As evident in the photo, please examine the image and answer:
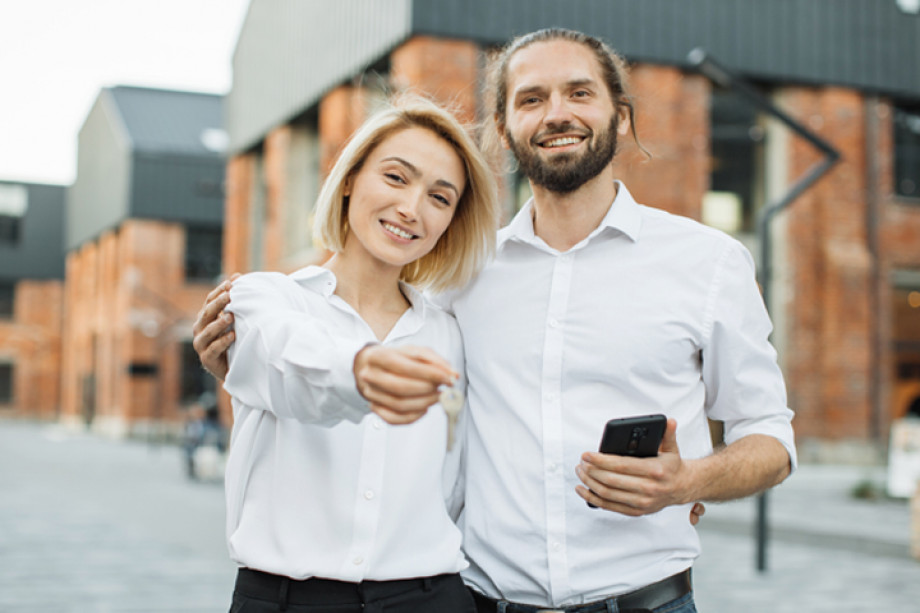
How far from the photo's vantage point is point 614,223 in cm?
281

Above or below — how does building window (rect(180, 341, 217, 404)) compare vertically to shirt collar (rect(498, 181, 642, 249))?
below

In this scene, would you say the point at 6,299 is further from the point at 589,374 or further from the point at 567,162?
the point at 589,374

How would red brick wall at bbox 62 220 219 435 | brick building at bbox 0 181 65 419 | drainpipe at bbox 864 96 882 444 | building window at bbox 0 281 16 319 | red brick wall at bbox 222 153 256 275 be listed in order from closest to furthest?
drainpipe at bbox 864 96 882 444 < red brick wall at bbox 222 153 256 275 < red brick wall at bbox 62 220 219 435 < brick building at bbox 0 181 65 419 < building window at bbox 0 281 16 319

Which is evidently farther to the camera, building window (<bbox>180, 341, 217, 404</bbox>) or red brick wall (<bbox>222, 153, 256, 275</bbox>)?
building window (<bbox>180, 341, 217, 404</bbox>)

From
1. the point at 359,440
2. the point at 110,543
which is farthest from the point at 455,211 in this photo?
the point at 110,543

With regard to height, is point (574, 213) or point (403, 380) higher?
point (574, 213)

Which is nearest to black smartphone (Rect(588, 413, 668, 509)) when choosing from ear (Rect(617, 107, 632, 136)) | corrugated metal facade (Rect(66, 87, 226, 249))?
ear (Rect(617, 107, 632, 136))

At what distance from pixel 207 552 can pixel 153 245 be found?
3478cm

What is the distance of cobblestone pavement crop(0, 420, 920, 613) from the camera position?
27.2 feet

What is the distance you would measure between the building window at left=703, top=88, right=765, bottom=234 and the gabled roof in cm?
2664

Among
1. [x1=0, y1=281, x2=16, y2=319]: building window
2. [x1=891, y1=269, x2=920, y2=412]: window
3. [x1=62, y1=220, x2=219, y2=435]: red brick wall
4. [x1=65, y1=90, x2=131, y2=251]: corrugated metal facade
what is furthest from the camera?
[x1=0, y1=281, x2=16, y2=319]: building window

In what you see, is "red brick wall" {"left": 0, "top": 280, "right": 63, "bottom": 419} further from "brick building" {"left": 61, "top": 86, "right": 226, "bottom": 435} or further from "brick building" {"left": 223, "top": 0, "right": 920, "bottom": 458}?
"brick building" {"left": 223, "top": 0, "right": 920, "bottom": 458}

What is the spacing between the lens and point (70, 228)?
2200 inches

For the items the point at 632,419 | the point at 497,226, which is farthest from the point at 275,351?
the point at 497,226
